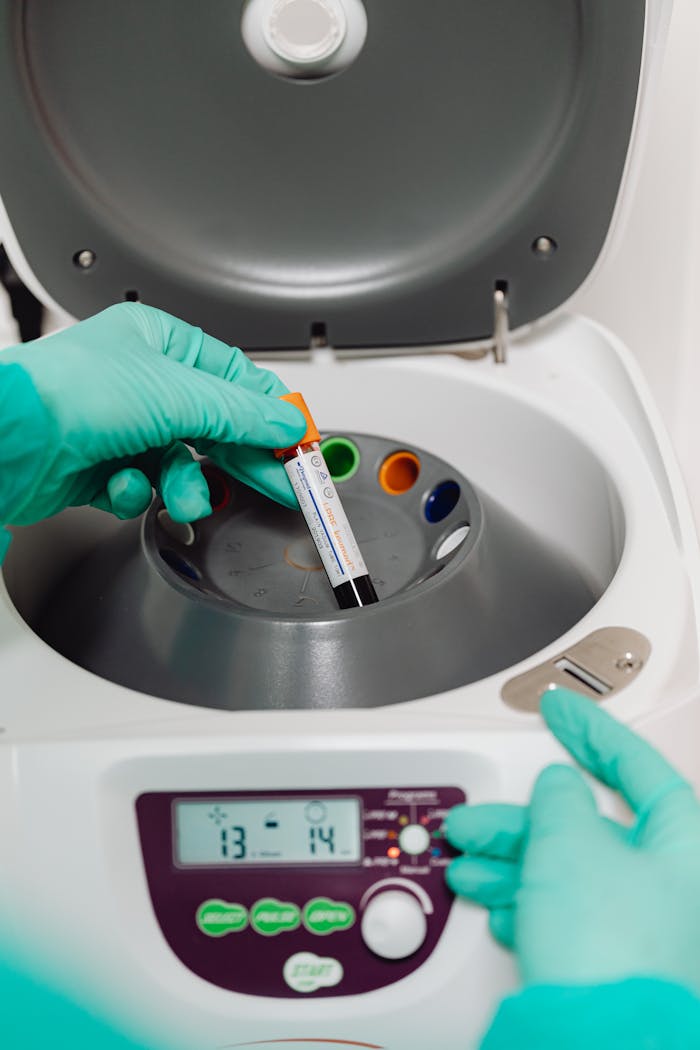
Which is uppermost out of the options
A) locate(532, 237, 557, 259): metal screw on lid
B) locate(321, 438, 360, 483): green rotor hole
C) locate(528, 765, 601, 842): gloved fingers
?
locate(532, 237, 557, 259): metal screw on lid

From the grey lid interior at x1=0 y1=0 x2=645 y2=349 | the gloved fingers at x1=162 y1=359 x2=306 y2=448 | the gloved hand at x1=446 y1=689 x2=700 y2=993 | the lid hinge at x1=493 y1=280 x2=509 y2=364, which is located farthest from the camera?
the lid hinge at x1=493 y1=280 x2=509 y2=364

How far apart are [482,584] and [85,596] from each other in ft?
1.07

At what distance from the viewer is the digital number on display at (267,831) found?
649 millimetres

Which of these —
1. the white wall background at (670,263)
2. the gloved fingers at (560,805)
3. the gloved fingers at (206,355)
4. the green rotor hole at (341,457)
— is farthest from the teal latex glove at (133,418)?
the white wall background at (670,263)

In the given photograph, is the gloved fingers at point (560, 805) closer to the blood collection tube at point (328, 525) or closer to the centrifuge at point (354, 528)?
the centrifuge at point (354, 528)

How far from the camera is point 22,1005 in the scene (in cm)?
64

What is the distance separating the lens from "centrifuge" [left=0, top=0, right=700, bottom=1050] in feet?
2.12

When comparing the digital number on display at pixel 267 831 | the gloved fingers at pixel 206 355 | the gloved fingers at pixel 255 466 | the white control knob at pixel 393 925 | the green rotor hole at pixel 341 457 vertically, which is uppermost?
the gloved fingers at pixel 206 355

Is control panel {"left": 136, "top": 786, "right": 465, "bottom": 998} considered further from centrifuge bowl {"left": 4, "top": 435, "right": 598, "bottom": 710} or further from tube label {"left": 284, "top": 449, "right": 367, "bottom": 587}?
tube label {"left": 284, "top": 449, "right": 367, "bottom": 587}

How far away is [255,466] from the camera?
896mm

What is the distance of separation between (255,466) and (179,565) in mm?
100

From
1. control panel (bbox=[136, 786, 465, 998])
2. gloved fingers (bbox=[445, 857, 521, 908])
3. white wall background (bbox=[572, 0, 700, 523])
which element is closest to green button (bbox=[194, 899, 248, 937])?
control panel (bbox=[136, 786, 465, 998])

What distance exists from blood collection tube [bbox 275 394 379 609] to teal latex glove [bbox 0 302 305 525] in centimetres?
2

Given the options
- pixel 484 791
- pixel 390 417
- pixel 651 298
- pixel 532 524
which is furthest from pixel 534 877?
pixel 651 298
